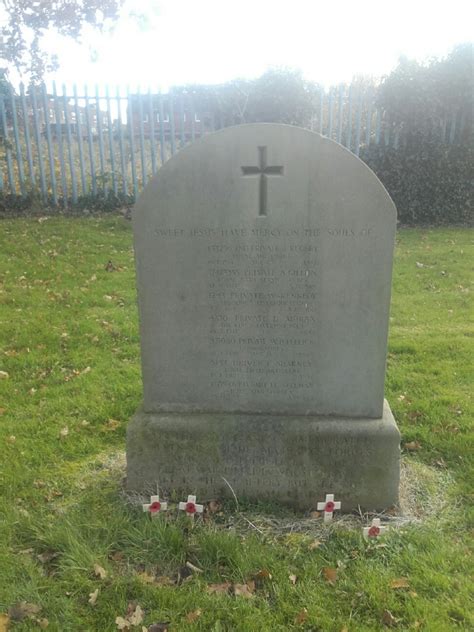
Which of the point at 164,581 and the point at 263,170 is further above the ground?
the point at 263,170

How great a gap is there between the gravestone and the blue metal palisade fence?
8105 millimetres

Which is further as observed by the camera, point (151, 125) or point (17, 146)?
point (151, 125)

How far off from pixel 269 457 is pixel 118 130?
9.51 meters

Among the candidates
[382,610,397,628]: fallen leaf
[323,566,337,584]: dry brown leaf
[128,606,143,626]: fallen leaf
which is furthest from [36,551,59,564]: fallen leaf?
[382,610,397,628]: fallen leaf

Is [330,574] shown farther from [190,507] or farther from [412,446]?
[412,446]

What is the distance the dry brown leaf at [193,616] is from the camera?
240cm

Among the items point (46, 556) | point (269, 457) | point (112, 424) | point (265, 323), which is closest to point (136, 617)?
point (46, 556)

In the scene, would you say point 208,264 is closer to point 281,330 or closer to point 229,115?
point 281,330

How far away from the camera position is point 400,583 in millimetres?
2576

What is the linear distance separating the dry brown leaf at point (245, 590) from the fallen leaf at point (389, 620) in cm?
59

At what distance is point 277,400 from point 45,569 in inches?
58.0

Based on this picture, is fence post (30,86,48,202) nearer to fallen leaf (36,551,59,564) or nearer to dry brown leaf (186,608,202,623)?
fallen leaf (36,551,59,564)

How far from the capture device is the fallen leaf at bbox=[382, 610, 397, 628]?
2.38 meters

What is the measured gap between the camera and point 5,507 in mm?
3150
